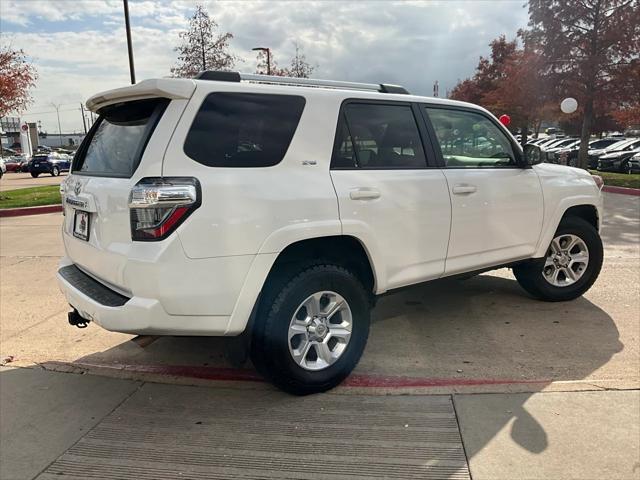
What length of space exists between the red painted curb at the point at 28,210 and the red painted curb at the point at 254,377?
404 inches

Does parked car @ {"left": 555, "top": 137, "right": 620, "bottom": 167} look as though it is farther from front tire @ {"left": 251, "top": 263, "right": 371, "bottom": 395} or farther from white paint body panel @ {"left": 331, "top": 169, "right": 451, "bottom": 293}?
front tire @ {"left": 251, "top": 263, "right": 371, "bottom": 395}

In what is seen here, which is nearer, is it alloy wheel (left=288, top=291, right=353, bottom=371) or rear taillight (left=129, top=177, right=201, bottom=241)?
rear taillight (left=129, top=177, right=201, bottom=241)

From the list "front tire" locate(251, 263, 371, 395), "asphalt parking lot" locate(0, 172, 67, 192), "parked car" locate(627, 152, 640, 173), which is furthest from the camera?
"asphalt parking lot" locate(0, 172, 67, 192)

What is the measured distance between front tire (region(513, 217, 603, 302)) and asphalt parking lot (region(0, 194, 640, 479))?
0.14m

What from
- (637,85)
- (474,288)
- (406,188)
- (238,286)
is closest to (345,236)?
(406,188)

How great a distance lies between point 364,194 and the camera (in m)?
3.23

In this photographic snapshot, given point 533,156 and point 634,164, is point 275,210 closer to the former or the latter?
point 533,156

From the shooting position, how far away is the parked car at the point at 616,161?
2118 centimetres

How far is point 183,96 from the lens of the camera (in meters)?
2.73

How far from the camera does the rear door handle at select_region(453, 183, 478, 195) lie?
375 centimetres

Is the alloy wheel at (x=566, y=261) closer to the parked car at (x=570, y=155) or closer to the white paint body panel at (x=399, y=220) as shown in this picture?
the white paint body panel at (x=399, y=220)

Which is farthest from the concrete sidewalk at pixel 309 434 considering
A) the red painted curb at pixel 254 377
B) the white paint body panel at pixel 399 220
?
the white paint body panel at pixel 399 220

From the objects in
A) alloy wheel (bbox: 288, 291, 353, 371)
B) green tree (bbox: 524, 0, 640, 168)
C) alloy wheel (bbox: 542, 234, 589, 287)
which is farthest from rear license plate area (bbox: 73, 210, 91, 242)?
green tree (bbox: 524, 0, 640, 168)

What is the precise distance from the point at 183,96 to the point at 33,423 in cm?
210
